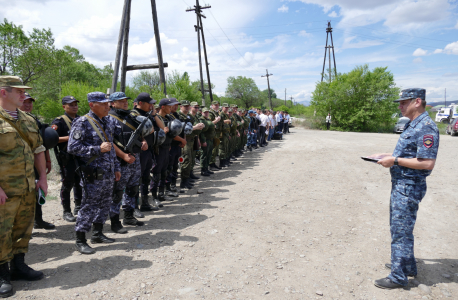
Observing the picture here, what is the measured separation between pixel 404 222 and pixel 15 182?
12.7 ft

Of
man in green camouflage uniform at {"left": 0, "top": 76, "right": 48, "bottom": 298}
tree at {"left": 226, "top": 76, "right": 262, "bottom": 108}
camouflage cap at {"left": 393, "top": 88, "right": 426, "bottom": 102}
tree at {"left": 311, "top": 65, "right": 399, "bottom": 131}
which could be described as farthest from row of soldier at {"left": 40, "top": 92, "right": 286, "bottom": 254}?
tree at {"left": 226, "top": 76, "right": 262, "bottom": 108}

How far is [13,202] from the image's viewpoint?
8.86 feet

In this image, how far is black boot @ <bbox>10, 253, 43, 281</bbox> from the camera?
9.64 ft

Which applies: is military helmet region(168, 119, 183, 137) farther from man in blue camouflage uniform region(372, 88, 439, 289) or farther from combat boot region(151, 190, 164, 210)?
man in blue camouflage uniform region(372, 88, 439, 289)

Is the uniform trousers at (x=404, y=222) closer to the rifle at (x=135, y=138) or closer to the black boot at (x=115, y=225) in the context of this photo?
the rifle at (x=135, y=138)

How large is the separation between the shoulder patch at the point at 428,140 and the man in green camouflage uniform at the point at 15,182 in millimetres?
3939

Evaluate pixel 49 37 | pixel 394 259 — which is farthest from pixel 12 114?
pixel 49 37

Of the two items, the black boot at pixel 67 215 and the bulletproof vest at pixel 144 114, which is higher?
the bulletproof vest at pixel 144 114

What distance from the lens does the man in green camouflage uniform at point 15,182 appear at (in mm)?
2627

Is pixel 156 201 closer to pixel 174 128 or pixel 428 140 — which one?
pixel 174 128

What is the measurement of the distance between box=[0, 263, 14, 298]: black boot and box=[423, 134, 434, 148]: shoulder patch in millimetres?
4240

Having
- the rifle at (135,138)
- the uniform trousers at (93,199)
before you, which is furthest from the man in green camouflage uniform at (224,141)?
the uniform trousers at (93,199)

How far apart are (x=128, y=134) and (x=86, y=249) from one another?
1.67 metres

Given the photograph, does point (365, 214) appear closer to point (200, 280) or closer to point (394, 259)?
point (394, 259)
